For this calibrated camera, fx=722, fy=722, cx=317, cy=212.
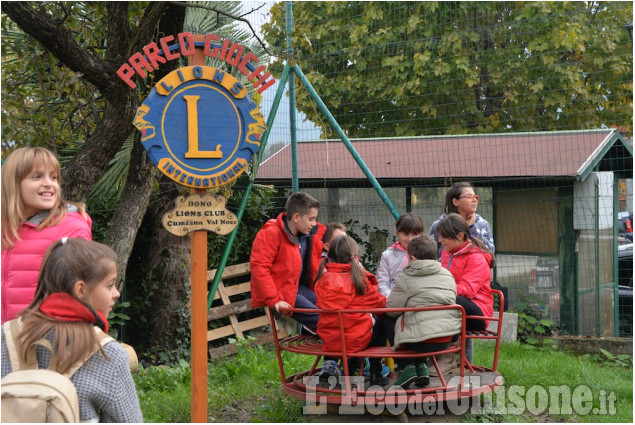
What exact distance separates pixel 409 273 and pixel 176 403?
2.21 meters

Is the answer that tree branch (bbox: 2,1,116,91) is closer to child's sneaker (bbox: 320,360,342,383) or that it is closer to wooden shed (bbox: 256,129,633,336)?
child's sneaker (bbox: 320,360,342,383)

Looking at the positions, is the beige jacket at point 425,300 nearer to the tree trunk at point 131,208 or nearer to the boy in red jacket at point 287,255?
the boy in red jacket at point 287,255

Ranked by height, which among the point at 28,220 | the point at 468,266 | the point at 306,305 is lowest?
the point at 306,305

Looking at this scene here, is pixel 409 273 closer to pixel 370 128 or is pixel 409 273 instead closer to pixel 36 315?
pixel 36 315

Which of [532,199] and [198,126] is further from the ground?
[198,126]

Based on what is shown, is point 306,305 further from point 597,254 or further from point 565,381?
point 597,254

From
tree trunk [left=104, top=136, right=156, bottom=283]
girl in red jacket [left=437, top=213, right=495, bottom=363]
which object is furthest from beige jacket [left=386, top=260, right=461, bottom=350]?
tree trunk [left=104, top=136, right=156, bottom=283]

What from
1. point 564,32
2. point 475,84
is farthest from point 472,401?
point 475,84

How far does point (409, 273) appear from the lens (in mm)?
4684

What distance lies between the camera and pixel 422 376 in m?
4.69

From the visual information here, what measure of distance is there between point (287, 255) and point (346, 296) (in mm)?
832

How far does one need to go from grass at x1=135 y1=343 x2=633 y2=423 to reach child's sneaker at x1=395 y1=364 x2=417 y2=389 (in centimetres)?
63

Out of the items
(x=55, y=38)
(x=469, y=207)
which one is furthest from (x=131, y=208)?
(x=469, y=207)

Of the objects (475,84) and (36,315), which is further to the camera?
(475,84)
